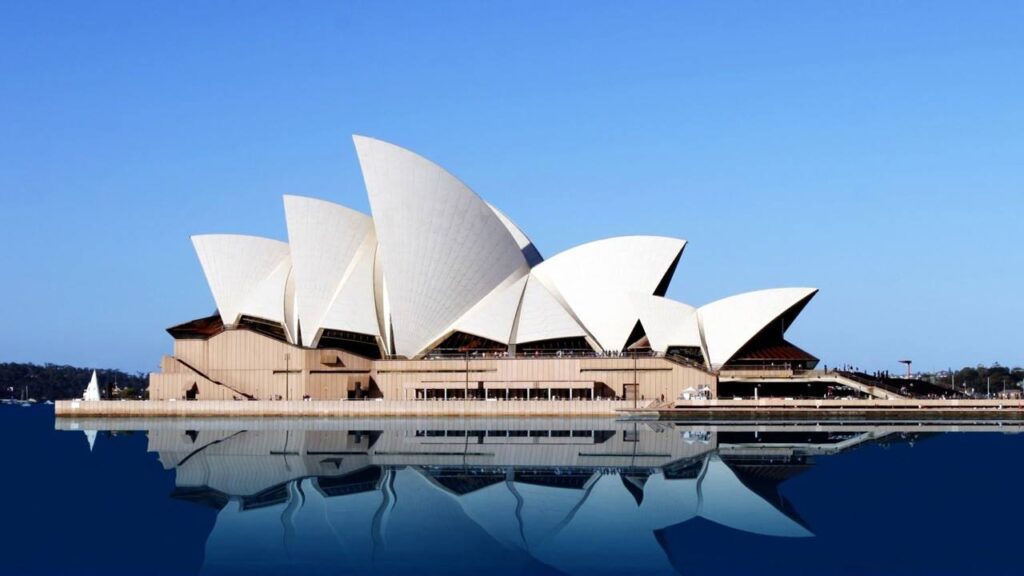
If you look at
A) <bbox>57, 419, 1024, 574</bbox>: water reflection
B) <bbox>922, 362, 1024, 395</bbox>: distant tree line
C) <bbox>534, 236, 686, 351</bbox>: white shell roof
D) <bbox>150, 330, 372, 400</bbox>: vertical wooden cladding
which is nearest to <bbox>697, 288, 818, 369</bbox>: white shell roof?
<bbox>534, 236, 686, 351</bbox>: white shell roof

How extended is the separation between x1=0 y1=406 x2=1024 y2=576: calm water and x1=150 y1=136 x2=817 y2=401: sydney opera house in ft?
63.9

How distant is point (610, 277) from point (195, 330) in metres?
25.5

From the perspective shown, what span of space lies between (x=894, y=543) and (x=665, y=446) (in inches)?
819

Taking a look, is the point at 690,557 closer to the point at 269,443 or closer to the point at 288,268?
the point at 269,443

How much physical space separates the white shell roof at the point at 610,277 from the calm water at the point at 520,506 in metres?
21.3

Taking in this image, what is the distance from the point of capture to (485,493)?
1133 inches

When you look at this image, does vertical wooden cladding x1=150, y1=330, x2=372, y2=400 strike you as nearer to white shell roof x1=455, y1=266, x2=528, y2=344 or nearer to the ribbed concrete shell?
white shell roof x1=455, y1=266, x2=528, y2=344

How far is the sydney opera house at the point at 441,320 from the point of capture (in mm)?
64875

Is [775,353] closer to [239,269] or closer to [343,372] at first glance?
[343,372]

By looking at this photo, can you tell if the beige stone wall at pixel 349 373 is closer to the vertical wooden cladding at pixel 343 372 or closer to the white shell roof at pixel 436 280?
the vertical wooden cladding at pixel 343 372

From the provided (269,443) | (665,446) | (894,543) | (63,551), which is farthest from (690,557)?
(269,443)

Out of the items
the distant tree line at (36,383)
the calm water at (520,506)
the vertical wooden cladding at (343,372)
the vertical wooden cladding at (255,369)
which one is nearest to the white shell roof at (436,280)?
the vertical wooden cladding at (343,372)

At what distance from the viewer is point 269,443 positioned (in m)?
45.2

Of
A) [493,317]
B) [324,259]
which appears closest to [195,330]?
[324,259]
